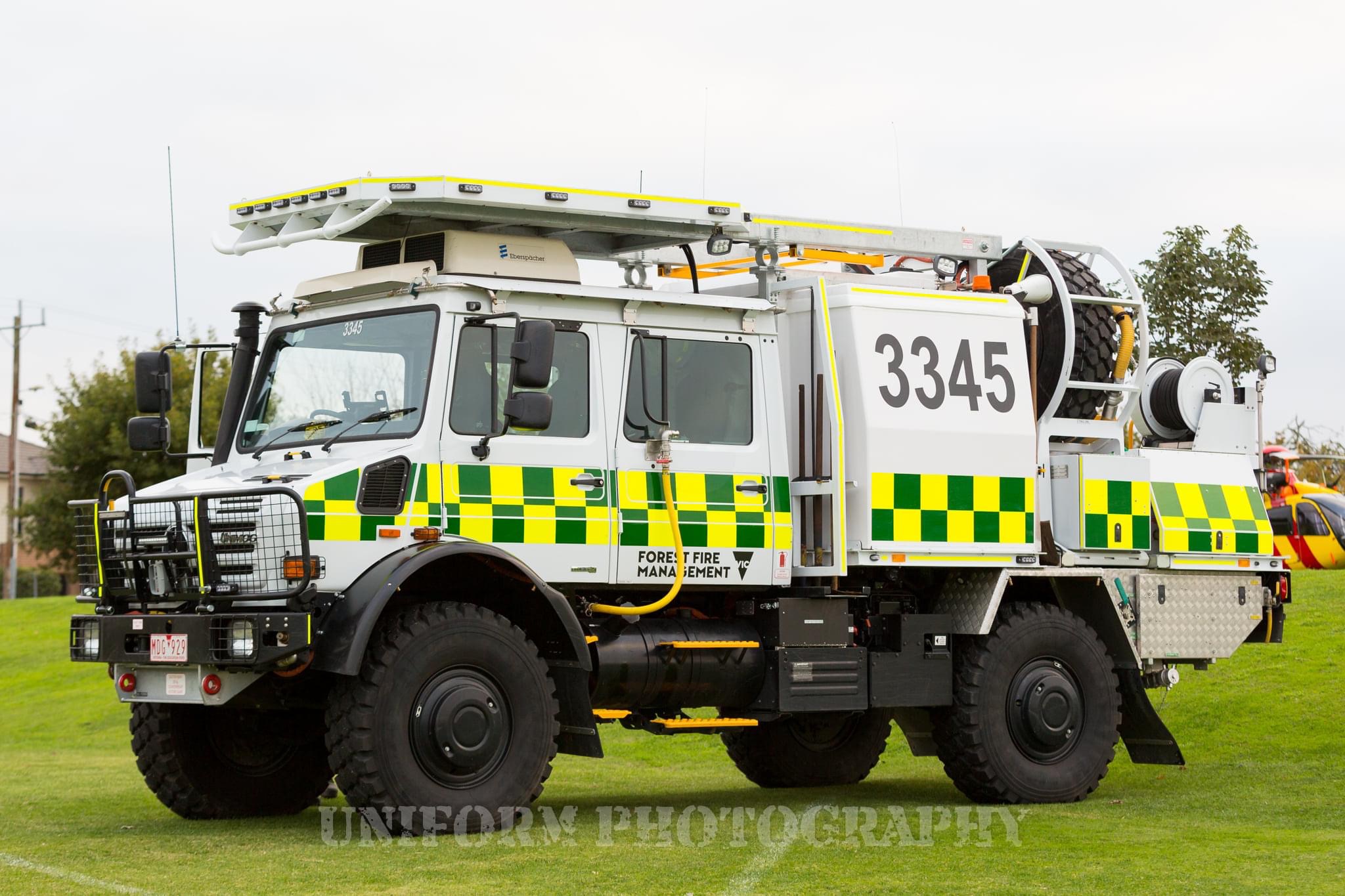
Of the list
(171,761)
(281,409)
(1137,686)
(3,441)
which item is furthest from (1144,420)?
(3,441)

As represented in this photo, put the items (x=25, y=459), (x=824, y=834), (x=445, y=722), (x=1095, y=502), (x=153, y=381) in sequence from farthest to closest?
(x=25, y=459) < (x=1095, y=502) < (x=153, y=381) < (x=824, y=834) < (x=445, y=722)

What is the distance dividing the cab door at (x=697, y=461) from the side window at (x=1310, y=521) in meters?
16.7

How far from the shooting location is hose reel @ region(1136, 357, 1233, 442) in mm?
12875

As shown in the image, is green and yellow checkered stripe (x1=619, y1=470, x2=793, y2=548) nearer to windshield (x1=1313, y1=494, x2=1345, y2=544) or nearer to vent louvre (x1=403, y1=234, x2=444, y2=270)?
vent louvre (x1=403, y1=234, x2=444, y2=270)

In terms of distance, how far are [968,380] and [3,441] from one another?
72914mm

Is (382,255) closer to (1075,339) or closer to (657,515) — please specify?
(657,515)

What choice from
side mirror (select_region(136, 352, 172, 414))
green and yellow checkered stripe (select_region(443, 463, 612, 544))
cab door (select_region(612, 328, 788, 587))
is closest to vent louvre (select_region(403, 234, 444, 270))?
cab door (select_region(612, 328, 788, 587))

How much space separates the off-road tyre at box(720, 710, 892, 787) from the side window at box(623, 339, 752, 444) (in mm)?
3045

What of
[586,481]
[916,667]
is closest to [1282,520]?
[916,667]

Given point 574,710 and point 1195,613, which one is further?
point 1195,613

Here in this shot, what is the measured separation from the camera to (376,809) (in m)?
9.26

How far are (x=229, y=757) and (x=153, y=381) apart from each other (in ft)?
7.55

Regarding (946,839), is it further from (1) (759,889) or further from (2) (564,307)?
(2) (564,307)

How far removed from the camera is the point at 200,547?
9445 mm
